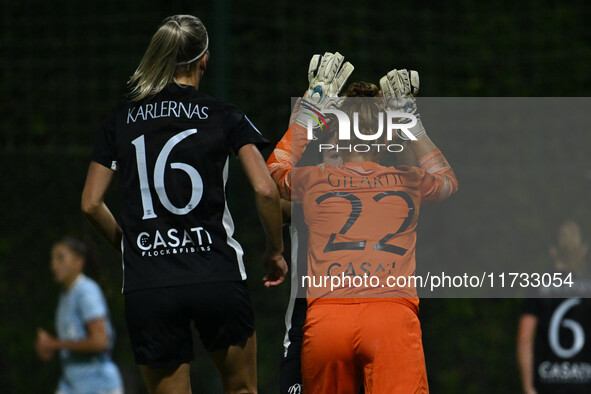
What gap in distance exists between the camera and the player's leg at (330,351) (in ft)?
11.3

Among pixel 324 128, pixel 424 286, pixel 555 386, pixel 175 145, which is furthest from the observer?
pixel 424 286

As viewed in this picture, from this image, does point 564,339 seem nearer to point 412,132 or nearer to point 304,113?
point 412,132

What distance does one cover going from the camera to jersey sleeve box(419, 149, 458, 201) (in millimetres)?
3709

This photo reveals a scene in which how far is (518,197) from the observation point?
23.0 ft

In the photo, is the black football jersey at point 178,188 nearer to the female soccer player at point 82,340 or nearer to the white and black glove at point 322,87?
the white and black glove at point 322,87

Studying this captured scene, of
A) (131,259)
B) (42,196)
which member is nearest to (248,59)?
(42,196)

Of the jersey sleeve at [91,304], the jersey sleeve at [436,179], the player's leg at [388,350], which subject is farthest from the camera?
the jersey sleeve at [91,304]

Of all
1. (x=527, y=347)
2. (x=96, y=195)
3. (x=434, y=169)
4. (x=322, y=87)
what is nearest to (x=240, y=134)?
(x=322, y=87)

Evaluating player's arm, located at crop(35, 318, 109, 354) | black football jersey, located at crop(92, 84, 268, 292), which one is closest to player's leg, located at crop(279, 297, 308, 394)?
black football jersey, located at crop(92, 84, 268, 292)

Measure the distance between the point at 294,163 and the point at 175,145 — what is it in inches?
21.7

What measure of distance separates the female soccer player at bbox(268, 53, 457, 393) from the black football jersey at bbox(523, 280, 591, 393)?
9.01 feet

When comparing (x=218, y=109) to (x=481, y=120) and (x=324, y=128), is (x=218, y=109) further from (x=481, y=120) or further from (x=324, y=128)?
(x=481, y=120)

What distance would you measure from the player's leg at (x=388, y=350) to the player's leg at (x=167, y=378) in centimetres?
65

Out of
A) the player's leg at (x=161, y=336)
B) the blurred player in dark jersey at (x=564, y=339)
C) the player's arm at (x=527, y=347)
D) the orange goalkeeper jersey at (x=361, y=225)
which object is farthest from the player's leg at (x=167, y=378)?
the blurred player in dark jersey at (x=564, y=339)
